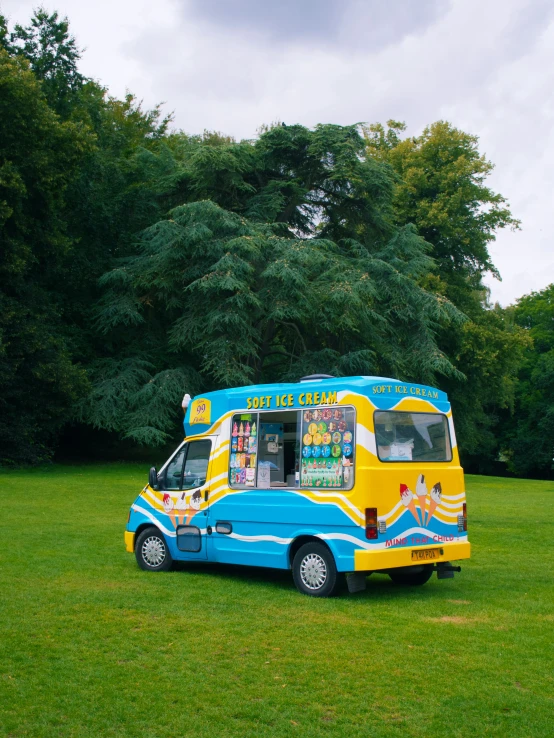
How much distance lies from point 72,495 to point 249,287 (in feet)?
38.7

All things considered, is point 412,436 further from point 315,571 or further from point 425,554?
point 315,571

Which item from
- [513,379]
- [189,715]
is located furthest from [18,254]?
[513,379]

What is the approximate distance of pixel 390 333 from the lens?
1377 inches

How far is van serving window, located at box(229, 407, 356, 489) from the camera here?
32.1 ft

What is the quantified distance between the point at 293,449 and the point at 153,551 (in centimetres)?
271

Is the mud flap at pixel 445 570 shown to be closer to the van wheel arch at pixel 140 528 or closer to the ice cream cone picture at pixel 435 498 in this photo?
the ice cream cone picture at pixel 435 498

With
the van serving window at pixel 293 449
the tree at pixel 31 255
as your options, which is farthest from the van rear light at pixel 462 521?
the tree at pixel 31 255

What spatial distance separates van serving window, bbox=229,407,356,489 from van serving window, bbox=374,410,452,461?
0.39m

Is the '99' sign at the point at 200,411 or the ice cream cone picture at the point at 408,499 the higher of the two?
the '99' sign at the point at 200,411

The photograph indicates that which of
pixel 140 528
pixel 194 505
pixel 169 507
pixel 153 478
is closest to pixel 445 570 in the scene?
pixel 194 505

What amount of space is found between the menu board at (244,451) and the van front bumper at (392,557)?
2.17m

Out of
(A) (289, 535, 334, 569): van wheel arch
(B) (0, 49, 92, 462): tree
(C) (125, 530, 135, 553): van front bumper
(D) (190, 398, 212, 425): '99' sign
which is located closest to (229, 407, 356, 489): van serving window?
(D) (190, 398, 212, 425): '99' sign

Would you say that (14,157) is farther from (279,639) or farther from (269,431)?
(279,639)

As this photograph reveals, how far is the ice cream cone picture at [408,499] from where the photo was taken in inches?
382
